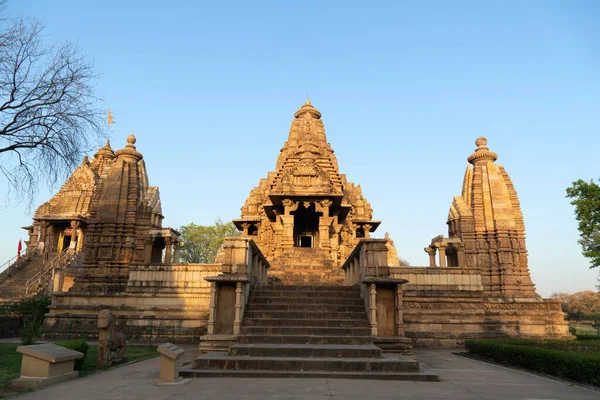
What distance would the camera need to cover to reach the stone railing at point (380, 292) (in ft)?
33.8

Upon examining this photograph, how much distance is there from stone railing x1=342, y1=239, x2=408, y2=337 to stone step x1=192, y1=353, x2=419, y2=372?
217 centimetres

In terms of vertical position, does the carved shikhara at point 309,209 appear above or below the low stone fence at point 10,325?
above

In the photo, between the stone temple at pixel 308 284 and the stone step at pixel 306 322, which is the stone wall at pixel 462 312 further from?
the stone step at pixel 306 322

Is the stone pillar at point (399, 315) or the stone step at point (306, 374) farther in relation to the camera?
the stone pillar at point (399, 315)

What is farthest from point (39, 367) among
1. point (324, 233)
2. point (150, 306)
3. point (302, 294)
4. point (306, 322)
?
point (324, 233)

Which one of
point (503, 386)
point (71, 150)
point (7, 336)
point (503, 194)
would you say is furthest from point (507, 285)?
point (7, 336)

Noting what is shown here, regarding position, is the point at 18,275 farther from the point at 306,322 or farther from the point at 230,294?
the point at 306,322

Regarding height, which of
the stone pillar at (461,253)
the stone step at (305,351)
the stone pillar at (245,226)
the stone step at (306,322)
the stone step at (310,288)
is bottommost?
the stone step at (305,351)

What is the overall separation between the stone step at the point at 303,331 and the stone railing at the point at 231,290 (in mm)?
382

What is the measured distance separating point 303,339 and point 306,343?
117 mm

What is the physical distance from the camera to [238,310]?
1013 cm

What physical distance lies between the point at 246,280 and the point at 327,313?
2457 millimetres

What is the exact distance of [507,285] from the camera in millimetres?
19062

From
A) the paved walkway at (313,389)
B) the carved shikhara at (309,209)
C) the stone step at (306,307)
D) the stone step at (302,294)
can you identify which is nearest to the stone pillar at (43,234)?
the carved shikhara at (309,209)
